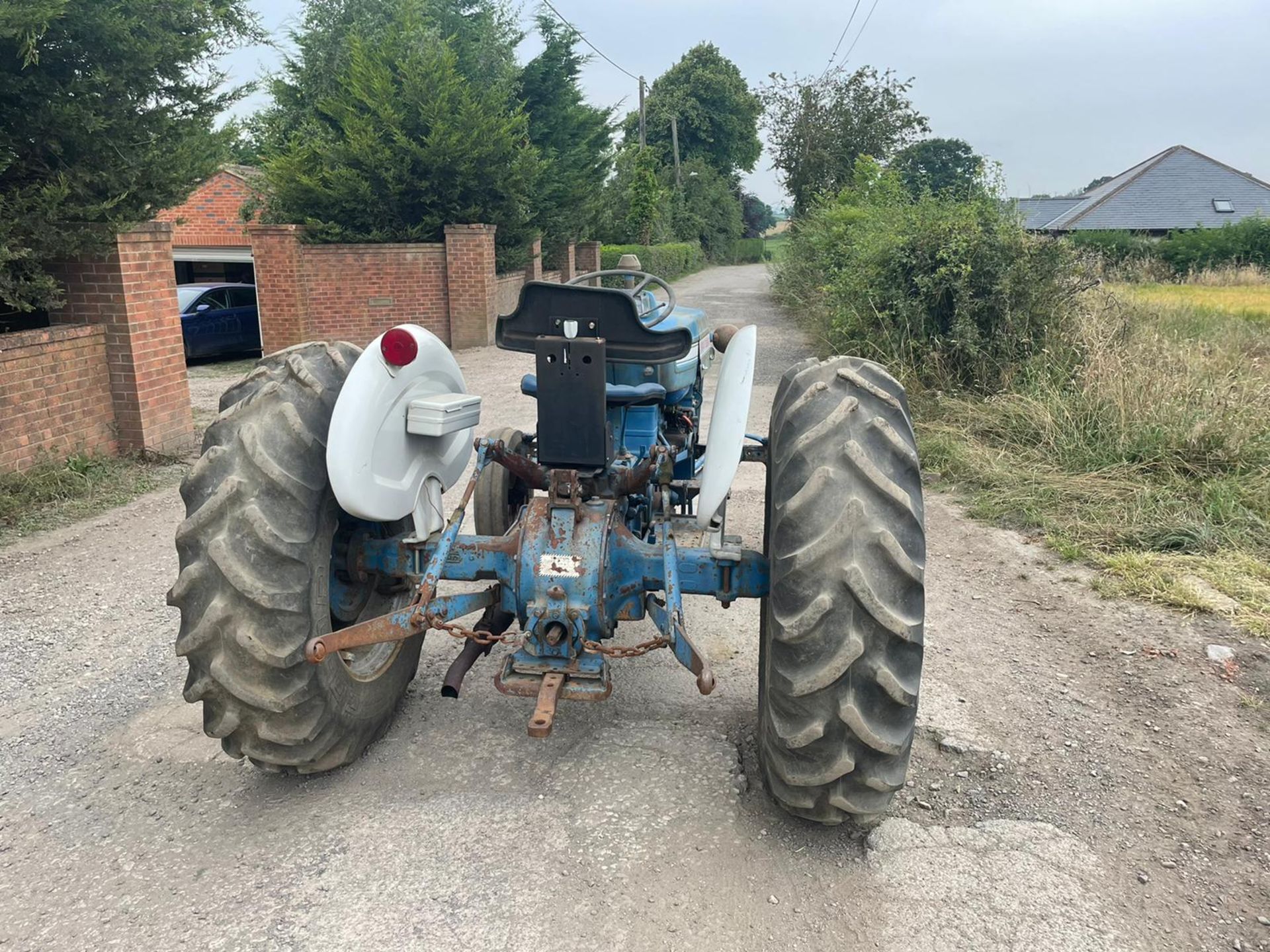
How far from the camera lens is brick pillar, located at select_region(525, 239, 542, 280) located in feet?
63.1

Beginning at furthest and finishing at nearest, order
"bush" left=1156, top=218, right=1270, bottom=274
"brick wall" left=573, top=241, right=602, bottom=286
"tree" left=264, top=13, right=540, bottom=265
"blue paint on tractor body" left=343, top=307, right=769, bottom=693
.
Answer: "bush" left=1156, top=218, right=1270, bottom=274 < "brick wall" left=573, top=241, right=602, bottom=286 < "tree" left=264, top=13, right=540, bottom=265 < "blue paint on tractor body" left=343, top=307, right=769, bottom=693

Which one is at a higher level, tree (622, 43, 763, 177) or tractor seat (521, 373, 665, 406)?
tree (622, 43, 763, 177)

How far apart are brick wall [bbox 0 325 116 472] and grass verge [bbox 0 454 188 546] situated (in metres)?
0.12

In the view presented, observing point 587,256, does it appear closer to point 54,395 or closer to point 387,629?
→ point 54,395

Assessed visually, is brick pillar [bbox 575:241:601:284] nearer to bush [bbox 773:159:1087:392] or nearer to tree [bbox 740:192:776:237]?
bush [bbox 773:159:1087:392]

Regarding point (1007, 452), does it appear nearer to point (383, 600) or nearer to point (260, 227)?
point (383, 600)

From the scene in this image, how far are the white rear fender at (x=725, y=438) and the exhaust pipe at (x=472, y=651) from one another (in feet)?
2.72

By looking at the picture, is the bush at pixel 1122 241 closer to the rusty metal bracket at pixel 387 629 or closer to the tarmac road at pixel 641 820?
the tarmac road at pixel 641 820

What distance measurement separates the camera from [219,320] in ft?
46.1

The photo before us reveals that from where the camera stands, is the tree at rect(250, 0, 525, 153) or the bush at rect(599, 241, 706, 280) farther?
the bush at rect(599, 241, 706, 280)

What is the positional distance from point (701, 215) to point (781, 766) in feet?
157

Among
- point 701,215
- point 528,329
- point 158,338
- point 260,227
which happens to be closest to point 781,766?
point 528,329

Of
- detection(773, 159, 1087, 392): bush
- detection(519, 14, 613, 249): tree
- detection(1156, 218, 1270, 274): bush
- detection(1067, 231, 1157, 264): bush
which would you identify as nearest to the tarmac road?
detection(773, 159, 1087, 392): bush

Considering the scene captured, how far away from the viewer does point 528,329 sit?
3.06 meters
